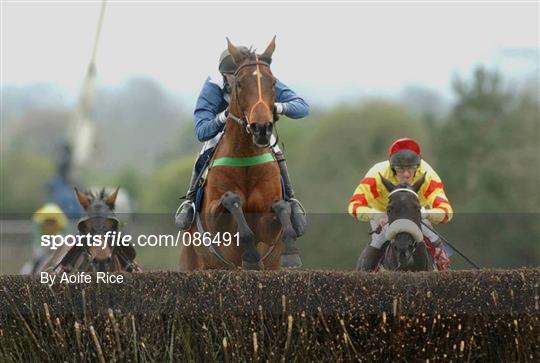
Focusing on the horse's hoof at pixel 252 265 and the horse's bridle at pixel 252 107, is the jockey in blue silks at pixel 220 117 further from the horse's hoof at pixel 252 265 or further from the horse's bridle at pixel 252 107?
the horse's hoof at pixel 252 265

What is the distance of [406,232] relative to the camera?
7.20 m

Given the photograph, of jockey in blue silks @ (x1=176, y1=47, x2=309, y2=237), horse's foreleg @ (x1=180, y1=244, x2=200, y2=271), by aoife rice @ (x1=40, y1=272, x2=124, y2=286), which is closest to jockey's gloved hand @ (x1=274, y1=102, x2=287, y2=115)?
jockey in blue silks @ (x1=176, y1=47, x2=309, y2=237)

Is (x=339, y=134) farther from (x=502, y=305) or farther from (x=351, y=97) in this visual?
(x=502, y=305)

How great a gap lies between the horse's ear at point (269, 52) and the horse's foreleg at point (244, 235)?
0.85 meters

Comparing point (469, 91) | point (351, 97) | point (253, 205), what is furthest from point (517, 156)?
point (253, 205)

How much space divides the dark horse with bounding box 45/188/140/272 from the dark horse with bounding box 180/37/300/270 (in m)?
0.53

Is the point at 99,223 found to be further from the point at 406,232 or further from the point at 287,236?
the point at 406,232

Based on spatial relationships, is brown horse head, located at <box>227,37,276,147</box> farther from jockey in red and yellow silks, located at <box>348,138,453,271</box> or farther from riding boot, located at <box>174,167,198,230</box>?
jockey in red and yellow silks, located at <box>348,138,453,271</box>

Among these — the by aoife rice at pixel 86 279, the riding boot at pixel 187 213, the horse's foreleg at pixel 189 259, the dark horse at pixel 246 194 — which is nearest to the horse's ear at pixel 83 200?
the riding boot at pixel 187 213

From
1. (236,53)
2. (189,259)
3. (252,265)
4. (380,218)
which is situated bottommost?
(252,265)

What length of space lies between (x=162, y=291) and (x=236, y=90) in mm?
1704

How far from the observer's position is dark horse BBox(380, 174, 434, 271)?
7207 mm

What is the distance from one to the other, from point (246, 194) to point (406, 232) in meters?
1.07

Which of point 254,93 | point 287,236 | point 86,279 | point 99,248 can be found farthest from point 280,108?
point 86,279
